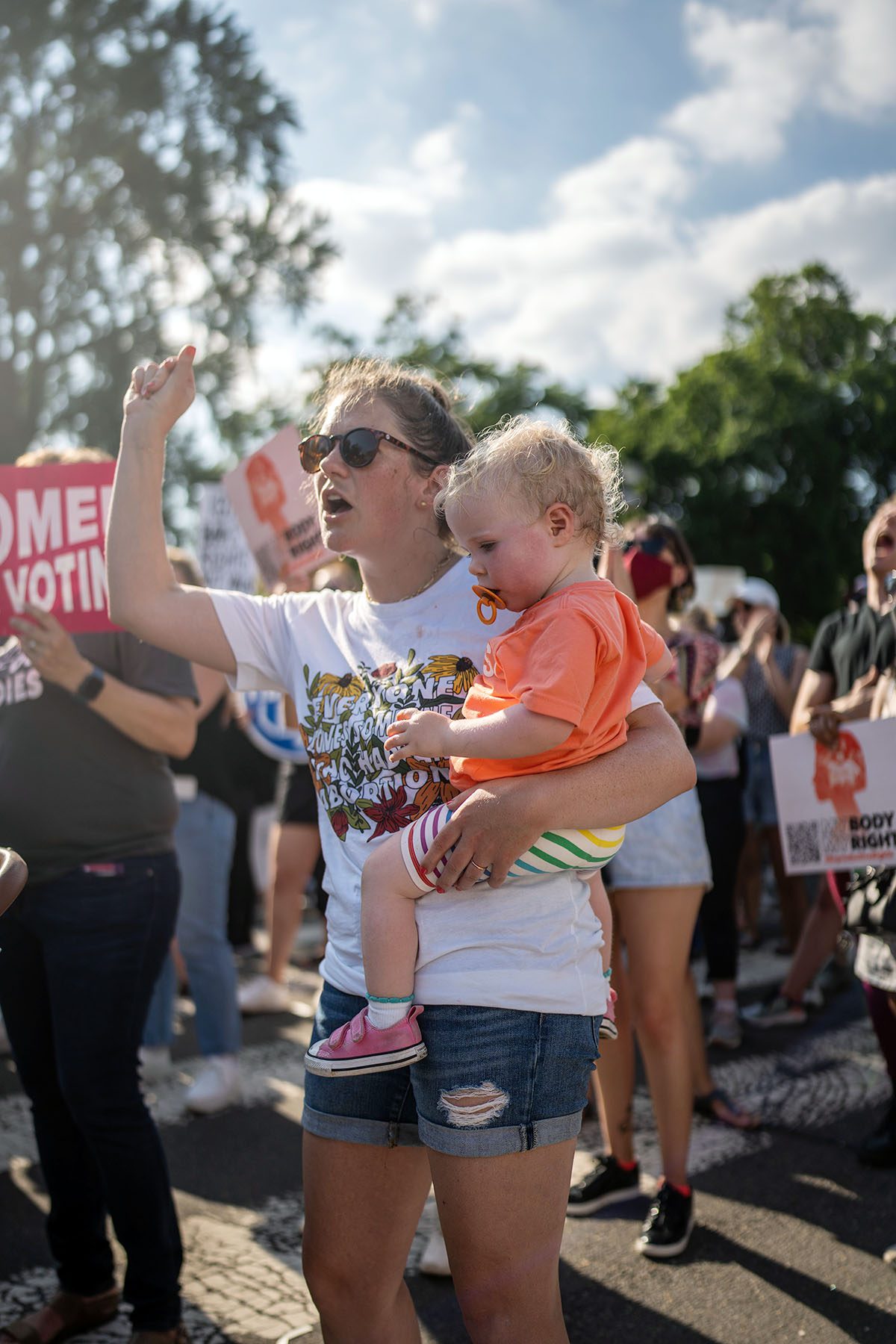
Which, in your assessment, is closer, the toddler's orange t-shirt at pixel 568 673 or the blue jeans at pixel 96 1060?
the toddler's orange t-shirt at pixel 568 673

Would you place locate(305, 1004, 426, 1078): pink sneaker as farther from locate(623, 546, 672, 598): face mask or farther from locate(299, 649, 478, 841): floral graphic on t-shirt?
locate(623, 546, 672, 598): face mask

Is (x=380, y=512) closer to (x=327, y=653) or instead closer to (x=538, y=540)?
(x=327, y=653)

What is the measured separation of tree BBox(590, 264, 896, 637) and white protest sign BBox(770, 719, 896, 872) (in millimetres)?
25303

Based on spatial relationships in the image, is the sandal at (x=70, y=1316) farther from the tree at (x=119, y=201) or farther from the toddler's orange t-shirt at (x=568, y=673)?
the tree at (x=119, y=201)

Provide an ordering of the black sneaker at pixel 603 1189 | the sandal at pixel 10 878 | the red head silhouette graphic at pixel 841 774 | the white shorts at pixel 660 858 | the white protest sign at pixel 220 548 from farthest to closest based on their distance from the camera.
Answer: the white protest sign at pixel 220 548 → the red head silhouette graphic at pixel 841 774 → the black sneaker at pixel 603 1189 → the white shorts at pixel 660 858 → the sandal at pixel 10 878

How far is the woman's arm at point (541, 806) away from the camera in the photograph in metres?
1.88

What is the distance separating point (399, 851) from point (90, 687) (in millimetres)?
1273

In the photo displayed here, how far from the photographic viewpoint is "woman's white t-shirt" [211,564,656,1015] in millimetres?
1959

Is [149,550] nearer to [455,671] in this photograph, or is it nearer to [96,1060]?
[455,671]

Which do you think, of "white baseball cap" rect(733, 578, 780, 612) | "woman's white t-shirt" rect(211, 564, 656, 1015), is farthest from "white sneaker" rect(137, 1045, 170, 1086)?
"white baseball cap" rect(733, 578, 780, 612)

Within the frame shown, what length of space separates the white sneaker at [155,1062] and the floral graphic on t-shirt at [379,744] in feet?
11.4

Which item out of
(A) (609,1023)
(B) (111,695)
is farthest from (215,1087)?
(A) (609,1023)

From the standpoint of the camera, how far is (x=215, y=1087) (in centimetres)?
489

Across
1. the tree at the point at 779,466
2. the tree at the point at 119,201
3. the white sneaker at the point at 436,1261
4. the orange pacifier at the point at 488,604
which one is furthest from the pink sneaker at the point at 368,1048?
the tree at the point at 779,466
